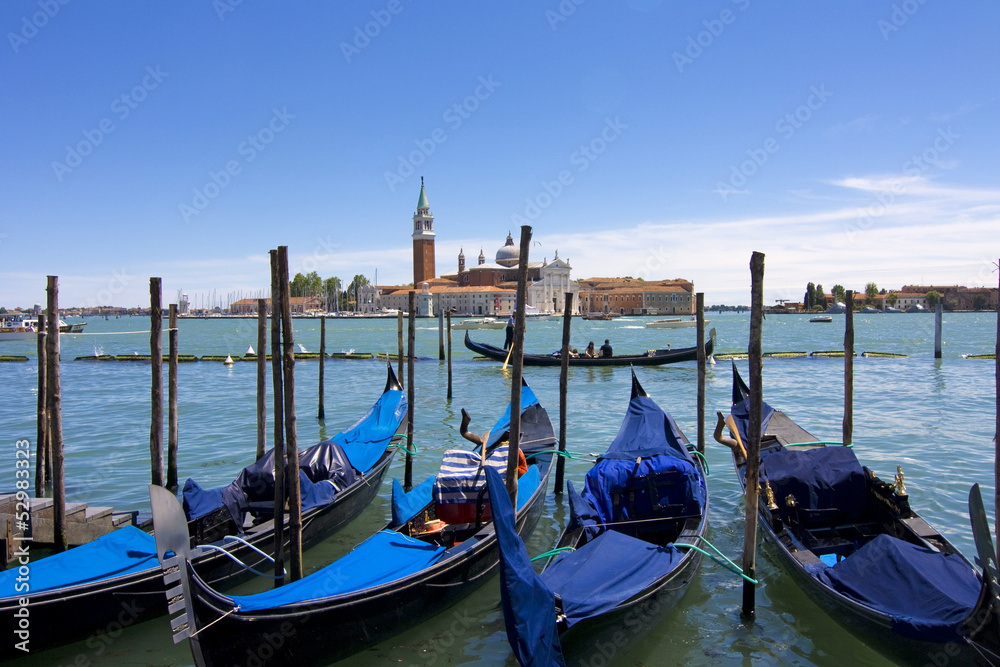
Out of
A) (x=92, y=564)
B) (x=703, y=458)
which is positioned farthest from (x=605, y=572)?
(x=703, y=458)

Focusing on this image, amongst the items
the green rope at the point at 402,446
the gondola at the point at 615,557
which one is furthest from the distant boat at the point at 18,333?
the gondola at the point at 615,557

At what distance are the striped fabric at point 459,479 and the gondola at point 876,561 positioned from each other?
1575 millimetres

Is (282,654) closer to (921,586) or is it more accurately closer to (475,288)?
(921,586)

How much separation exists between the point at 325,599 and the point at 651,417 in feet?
10.9

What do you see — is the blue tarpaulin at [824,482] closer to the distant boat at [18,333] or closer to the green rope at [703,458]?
the green rope at [703,458]

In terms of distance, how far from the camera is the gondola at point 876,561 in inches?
94.3

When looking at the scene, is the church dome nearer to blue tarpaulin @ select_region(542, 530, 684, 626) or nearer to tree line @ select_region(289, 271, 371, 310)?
tree line @ select_region(289, 271, 371, 310)

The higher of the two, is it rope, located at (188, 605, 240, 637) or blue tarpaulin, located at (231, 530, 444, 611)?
rope, located at (188, 605, 240, 637)

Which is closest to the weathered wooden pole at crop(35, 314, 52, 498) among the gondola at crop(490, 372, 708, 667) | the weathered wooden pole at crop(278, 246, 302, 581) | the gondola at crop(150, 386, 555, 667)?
the weathered wooden pole at crop(278, 246, 302, 581)

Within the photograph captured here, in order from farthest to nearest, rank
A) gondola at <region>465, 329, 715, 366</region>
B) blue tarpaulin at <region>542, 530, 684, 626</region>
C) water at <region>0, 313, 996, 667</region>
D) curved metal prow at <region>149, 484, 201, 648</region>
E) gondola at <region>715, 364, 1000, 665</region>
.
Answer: gondola at <region>465, 329, 715, 366</region> → water at <region>0, 313, 996, 667</region> → blue tarpaulin at <region>542, 530, 684, 626</region> → curved metal prow at <region>149, 484, 201, 648</region> → gondola at <region>715, 364, 1000, 665</region>

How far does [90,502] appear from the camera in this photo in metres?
5.82

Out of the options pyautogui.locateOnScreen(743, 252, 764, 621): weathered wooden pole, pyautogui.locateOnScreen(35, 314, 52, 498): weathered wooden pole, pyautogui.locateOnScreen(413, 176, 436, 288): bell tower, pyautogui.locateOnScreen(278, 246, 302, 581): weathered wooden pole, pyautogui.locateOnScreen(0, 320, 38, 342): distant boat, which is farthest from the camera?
pyautogui.locateOnScreen(413, 176, 436, 288): bell tower

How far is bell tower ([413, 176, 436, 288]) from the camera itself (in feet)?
239

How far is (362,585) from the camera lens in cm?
315
